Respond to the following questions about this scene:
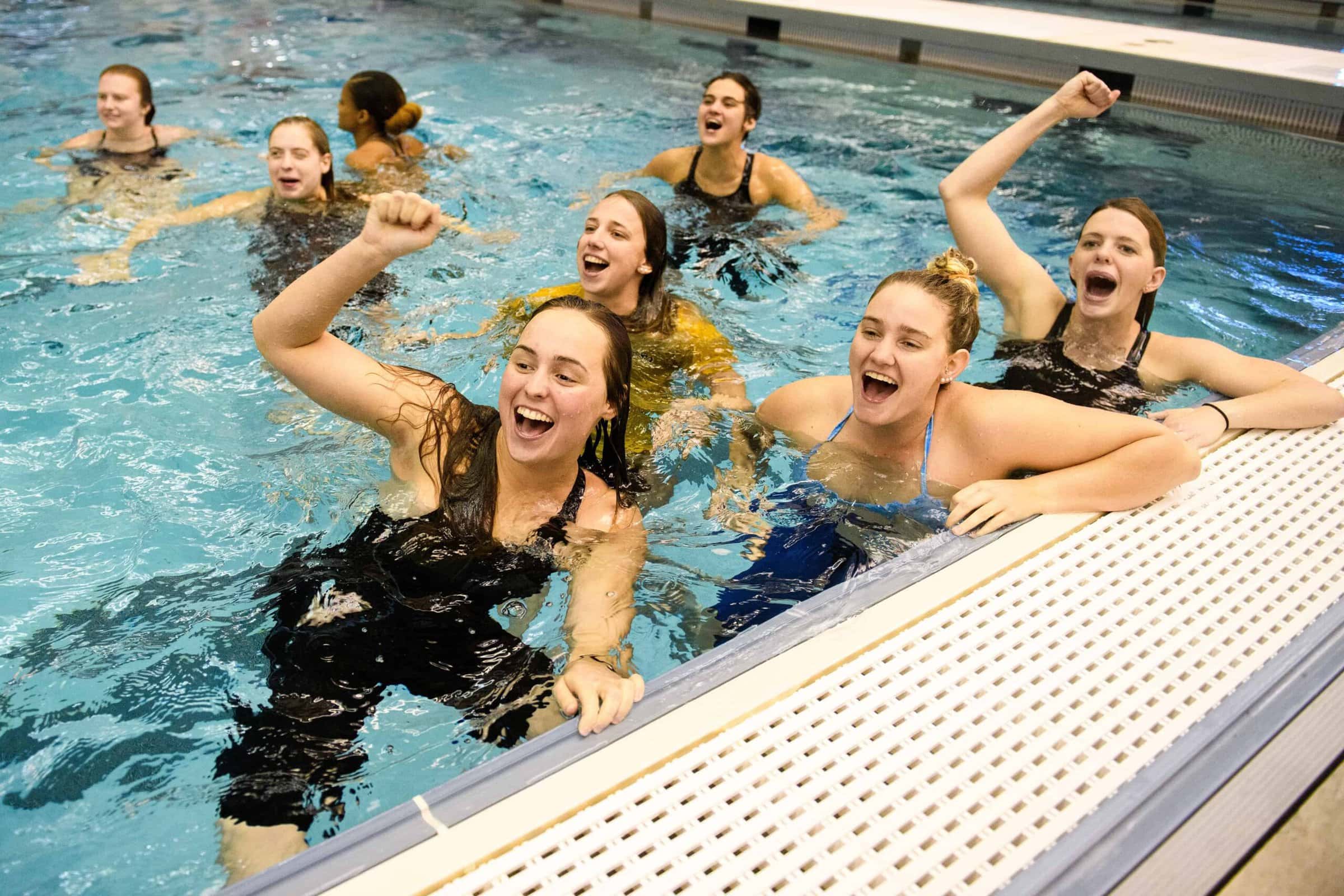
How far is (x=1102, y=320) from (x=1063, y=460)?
1340mm

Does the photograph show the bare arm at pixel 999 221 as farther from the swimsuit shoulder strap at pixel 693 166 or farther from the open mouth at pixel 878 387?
the swimsuit shoulder strap at pixel 693 166

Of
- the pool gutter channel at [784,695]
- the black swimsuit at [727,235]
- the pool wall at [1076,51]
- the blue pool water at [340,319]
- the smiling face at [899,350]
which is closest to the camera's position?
the pool gutter channel at [784,695]

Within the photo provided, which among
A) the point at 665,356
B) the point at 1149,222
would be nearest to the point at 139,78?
the point at 665,356

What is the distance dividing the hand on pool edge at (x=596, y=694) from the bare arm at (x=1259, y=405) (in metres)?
2.11

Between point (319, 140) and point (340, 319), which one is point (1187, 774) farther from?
point (319, 140)

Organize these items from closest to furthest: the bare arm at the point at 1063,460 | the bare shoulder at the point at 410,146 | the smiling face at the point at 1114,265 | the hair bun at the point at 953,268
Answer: the bare arm at the point at 1063,460
the hair bun at the point at 953,268
the smiling face at the point at 1114,265
the bare shoulder at the point at 410,146

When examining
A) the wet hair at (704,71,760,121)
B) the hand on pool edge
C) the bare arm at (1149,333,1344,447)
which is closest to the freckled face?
the bare arm at (1149,333,1344,447)

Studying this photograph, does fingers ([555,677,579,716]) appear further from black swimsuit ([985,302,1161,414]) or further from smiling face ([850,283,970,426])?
black swimsuit ([985,302,1161,414])

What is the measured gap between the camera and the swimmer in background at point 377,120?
251 inches

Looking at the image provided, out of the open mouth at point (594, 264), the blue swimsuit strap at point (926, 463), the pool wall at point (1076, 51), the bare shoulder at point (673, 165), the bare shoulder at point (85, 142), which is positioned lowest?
the blue swimsuit strap at point (926, 463)

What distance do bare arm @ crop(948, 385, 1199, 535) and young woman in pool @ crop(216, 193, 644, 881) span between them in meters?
0.96

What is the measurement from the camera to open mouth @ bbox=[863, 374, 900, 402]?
9.55 feet

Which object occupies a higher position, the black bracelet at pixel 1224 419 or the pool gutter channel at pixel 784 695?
the black bracelet at pixel 1224 419

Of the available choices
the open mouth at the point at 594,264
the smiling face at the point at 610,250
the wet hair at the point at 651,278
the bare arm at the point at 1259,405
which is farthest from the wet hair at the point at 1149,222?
the open mouth at the point at 594,264
